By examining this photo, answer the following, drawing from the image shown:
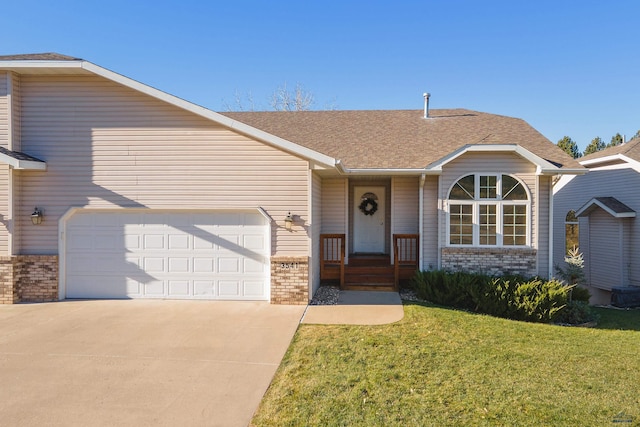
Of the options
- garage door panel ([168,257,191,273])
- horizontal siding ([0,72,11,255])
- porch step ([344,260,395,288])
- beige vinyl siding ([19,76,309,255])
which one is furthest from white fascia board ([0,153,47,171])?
porch step ([344,260,395,288])

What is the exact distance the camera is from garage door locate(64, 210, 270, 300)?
27.5 feet

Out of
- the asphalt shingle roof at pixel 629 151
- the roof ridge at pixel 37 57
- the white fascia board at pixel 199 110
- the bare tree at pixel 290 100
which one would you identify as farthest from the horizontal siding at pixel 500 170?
the bare tree at pixel 290 100

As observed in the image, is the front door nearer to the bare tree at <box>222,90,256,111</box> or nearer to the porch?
the porch

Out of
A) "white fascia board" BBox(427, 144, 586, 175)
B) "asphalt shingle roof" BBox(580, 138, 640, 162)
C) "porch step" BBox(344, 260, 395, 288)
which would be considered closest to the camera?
"white fascia board" BBox(427, 144, 586, 175)

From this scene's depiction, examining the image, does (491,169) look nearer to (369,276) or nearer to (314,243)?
(369,276)

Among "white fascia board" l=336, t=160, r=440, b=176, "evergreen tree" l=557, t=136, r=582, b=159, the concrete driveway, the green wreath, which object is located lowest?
the concrete driveway

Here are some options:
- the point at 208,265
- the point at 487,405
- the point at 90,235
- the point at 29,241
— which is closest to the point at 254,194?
the point at 208,265

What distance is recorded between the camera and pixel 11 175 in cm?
806

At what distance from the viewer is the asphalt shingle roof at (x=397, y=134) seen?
400 inches

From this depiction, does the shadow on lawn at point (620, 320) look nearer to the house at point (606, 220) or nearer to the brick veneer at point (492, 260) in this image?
the brick veneer at point (492, 260)

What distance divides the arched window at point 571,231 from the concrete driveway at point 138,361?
1239cm

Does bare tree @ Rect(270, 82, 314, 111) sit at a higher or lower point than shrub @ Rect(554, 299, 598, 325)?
higher

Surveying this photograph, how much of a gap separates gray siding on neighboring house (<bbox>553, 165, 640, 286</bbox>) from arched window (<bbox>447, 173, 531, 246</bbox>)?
560cm

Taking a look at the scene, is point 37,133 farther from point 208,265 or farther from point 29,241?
point 208,265
